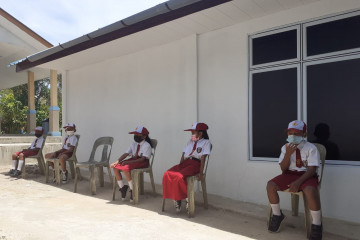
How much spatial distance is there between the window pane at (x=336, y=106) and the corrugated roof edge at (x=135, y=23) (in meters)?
1.74

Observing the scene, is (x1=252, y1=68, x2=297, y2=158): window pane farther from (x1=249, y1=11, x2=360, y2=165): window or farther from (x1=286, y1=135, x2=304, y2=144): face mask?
(x1=286, y1=135, x2=304, y2=144): face mask

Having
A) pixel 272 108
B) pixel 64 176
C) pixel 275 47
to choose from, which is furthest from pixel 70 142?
pixel 275 47

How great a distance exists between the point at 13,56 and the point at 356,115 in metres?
12.3

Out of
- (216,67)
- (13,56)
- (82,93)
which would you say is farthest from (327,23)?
(13,56)

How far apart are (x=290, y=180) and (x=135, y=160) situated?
8.84 ft

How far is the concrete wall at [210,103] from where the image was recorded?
4.34 m

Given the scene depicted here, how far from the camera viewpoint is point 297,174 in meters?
3.86

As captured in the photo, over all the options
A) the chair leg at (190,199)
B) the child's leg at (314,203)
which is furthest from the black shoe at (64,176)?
the child's leg at (314,203)

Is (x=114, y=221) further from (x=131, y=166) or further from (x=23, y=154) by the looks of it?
(x=23, y=154)

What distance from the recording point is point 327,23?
4395 mm

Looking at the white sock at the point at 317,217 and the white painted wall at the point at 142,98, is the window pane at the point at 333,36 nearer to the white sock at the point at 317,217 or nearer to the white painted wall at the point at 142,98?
the white painted wall at the point at 142,98

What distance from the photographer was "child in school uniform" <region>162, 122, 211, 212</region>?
450cm

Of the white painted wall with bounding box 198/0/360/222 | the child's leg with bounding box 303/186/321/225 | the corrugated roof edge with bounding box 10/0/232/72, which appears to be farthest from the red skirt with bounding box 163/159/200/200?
the corrugated roof edge with bounding box 10/0/232/72

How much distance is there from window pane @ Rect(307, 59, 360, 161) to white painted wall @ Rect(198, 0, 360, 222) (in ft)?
1.23
